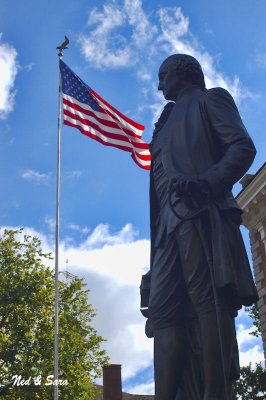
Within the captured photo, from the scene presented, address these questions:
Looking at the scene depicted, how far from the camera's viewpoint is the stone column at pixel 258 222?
24516 mm

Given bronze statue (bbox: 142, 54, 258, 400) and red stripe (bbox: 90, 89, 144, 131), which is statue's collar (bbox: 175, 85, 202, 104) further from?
red stripe (bbox: 90, 89, 144, 131)

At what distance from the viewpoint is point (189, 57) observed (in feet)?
18.7

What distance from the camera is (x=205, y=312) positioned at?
4516 mm

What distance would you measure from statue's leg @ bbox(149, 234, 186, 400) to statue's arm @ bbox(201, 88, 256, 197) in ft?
2.08

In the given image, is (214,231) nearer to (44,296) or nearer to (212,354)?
(212,354)

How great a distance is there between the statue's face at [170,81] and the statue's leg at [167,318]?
1.60 metres

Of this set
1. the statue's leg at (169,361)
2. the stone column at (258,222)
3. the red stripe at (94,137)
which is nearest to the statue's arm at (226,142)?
the statue's leg at (169,361)

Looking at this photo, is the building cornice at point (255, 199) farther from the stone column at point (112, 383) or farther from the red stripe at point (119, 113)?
the stone column at point (112, 383)

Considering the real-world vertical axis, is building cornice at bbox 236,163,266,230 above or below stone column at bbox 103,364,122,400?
above

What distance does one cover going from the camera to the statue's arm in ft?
15.6

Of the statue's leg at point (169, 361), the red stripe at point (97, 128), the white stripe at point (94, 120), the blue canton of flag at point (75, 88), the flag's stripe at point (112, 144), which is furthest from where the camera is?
the blue canton of flag at point (75, 88)

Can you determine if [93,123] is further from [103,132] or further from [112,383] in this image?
[112,383]

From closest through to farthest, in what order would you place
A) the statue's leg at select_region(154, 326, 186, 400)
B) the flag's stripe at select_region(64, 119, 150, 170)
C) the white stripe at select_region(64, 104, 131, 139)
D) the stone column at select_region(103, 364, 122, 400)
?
the statue's leg at select_region(154, 326, 186, 400) < the flag's stripe at select_region(64, 119, 150, 170) < the white stripe at select_region(64, 104, 131, 139) < the stone column at select_region(103, 364, 122, 400)

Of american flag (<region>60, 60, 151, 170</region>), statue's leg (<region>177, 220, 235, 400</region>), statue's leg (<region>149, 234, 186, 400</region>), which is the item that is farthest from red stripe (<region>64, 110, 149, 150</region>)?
statue's leg (<region>177, 220, 235, 400</region>)
